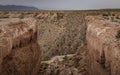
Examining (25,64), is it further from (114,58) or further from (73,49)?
(73,49)

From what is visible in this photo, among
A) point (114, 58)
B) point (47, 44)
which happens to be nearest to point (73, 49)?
point (47, 44)

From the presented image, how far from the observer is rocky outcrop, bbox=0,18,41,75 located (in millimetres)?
22422

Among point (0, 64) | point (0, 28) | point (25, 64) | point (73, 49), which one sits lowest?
point (73, 49)

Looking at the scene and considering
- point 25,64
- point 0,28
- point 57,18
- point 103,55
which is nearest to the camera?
point 103,55

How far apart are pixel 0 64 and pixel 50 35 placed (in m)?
58.1

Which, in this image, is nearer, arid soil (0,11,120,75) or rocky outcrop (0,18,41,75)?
arid soil (0,11,120,75)

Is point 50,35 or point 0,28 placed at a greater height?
point 0,28

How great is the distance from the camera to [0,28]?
24.9 metres

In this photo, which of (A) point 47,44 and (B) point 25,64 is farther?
(A) point 47,44

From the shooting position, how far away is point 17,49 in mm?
27250

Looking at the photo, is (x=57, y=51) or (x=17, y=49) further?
(x=57, y=51)

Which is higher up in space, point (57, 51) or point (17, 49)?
point (17, 49)

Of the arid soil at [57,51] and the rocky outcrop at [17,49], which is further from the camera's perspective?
the rocky outcrop at [17,49]

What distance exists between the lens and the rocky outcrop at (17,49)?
22.4 m
